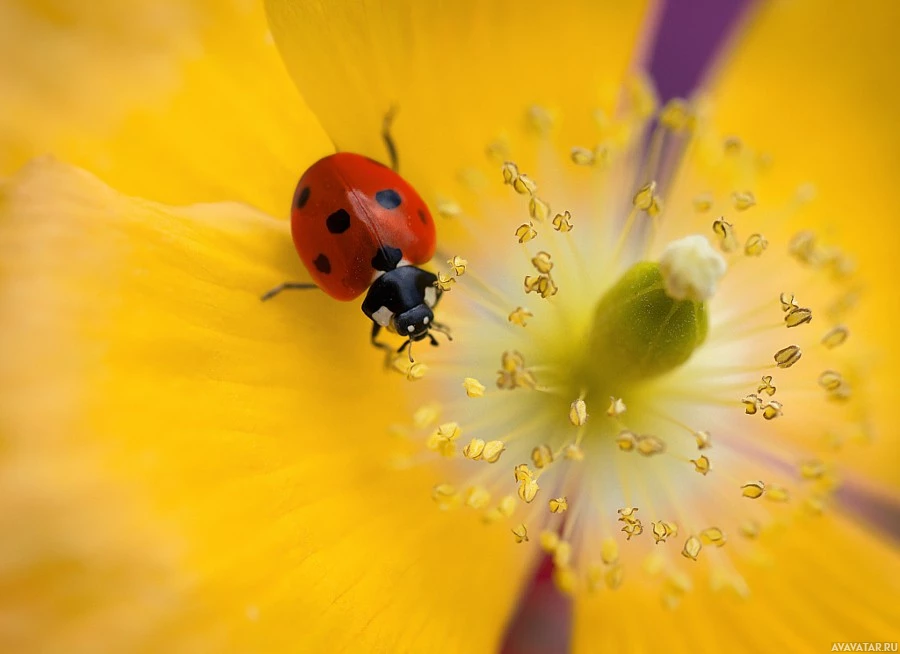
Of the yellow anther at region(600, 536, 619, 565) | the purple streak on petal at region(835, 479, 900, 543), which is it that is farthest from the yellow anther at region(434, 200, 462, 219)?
the purple streak on petal at region(835, 479, 900, 543)

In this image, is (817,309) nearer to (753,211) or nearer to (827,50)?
(753,211)

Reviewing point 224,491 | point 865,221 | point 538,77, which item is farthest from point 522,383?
point 865,221

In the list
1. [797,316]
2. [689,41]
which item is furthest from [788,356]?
[689,41]

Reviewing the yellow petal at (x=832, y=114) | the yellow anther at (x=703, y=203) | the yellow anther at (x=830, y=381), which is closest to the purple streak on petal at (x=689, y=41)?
the yellow petal at (x=832, y=114)

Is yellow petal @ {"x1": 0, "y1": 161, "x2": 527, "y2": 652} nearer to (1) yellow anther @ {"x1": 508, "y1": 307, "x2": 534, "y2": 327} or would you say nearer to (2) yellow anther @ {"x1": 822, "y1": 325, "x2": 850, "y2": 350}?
(1) yellow anther @ {"x1": 508, "y1": 307, "x2": 534, "y2": 327}

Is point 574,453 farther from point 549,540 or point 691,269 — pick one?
point 691,269

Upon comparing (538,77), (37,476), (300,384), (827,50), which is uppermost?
(827,50)
